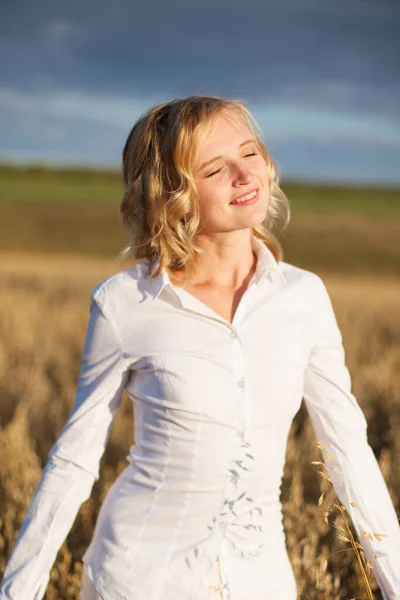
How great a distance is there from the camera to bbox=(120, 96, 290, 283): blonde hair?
199 cm

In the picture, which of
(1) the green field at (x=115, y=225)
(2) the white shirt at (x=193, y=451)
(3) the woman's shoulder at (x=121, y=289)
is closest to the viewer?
(2) the white shirt at (x=193, y=451)

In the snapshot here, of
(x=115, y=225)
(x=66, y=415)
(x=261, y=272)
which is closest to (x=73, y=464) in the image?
(x=261, y=272)

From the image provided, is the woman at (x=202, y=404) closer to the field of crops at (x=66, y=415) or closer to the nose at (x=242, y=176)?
→ the nose at (x=242, y=176)

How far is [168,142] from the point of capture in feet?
6.60

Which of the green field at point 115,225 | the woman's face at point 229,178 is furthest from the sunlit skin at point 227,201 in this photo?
the green field at point 115,225

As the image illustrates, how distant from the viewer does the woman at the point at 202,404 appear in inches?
71.2

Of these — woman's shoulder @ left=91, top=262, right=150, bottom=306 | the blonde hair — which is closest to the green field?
the blonde hair

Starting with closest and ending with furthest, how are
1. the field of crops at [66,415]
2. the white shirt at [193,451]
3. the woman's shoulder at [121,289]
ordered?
the white shirt at [193,451] → the woman's shoulder at [121,289] → the field of crops at [66,415]

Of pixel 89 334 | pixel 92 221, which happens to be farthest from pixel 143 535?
pixel 92 221

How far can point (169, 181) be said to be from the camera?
2.05 meters

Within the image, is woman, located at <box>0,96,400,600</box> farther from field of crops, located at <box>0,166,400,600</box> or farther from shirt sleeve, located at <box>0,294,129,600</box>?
field of crops, located at <box>0,166,400,600</box>

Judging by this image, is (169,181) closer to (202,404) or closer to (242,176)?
(242,176)

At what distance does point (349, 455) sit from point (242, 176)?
0.72 metres

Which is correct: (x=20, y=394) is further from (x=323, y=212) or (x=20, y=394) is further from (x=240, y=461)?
(x=323, y=212)
